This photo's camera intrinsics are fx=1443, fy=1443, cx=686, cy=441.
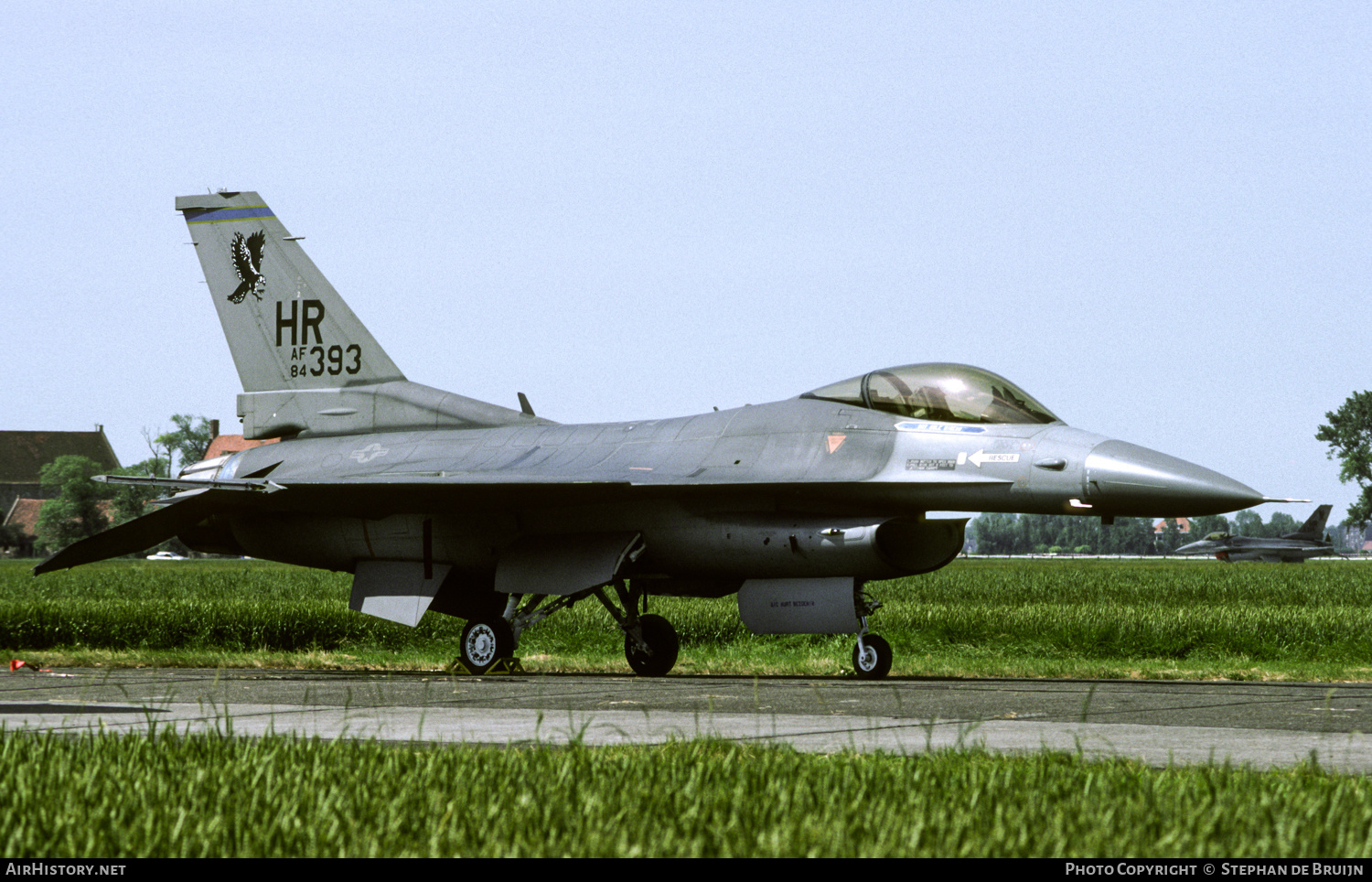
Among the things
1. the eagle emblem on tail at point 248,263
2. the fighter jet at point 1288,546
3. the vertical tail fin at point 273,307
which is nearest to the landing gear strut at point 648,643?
the vertical tail fin at point 273,307

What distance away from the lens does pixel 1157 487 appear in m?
11.8

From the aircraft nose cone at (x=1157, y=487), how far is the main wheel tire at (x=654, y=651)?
4.72 metres

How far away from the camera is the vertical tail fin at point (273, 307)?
16875mm

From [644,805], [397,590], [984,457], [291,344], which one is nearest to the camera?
[644,805]

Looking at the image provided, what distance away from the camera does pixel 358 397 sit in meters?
16.7

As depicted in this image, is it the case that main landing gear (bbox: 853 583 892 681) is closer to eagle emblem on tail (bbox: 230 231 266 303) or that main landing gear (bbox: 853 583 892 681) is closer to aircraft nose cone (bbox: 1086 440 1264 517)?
aircraft nose cone (bbox: 1086 440 1264 517)

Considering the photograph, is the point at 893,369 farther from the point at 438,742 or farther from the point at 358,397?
the point at 438,742

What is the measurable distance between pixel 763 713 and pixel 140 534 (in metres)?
9.62

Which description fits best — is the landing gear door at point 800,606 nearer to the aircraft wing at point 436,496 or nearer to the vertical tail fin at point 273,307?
the aircraft wing at point 436,496

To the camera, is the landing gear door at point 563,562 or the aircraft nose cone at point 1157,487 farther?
the landing gear door at point 563,562

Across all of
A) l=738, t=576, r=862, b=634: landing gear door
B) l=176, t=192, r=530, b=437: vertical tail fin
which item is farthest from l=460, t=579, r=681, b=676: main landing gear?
l=176, t=192, r=530, b=437: vertical tail fin

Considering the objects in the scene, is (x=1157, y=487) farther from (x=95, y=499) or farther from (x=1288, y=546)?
(x=95, y=499)

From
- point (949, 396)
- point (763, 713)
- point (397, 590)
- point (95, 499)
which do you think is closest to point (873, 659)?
point (949, 396)

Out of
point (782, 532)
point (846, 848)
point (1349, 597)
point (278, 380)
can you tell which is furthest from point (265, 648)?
point (1349, 597)
